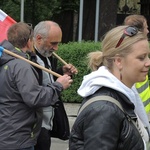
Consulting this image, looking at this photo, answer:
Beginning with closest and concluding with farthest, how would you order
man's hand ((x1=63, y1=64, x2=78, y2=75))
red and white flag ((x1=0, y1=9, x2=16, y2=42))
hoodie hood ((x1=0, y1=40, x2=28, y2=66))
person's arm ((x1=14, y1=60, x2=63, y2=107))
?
person's arm ((x1=14, y1=60, x2=63, y2=107)) < hoodie hood ((x1=0, y1=40, x2=28, y2=66)) < man's hand ((x1=63, y1=64, x2=78, y2=75)) < red and white flag ((x1=0, y1=9, x2=16, y2=42))

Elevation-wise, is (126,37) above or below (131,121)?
above

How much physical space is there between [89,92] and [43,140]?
1956 millimetres

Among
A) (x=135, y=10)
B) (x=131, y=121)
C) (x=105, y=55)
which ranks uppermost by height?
(x=105, y=55)

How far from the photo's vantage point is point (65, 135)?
14.3 ft

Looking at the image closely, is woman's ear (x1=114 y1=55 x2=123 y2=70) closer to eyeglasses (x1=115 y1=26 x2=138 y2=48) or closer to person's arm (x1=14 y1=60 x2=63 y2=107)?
eyeglasses (x1=115 y1=26 x2=138 y2=48)

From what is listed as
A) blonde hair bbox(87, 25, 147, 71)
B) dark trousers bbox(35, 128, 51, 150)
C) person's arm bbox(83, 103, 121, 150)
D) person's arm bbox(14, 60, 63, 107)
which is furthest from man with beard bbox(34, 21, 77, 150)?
person's arm bbox(83, 103, 121, 150)

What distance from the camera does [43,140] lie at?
411 centimetres

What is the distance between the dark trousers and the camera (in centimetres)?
410

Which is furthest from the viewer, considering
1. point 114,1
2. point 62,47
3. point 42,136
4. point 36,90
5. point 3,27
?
point 114,1

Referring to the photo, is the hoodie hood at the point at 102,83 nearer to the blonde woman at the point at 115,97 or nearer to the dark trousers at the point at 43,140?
the blonde woman at the point at 115,97

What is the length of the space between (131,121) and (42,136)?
1991 mm

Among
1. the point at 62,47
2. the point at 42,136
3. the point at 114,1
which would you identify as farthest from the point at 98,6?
the point at 42,136

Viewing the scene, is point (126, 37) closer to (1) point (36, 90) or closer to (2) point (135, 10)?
(1) point (36, 90)

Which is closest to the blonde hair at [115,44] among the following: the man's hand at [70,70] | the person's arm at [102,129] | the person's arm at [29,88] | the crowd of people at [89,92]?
the crowd of people at [89,92]
